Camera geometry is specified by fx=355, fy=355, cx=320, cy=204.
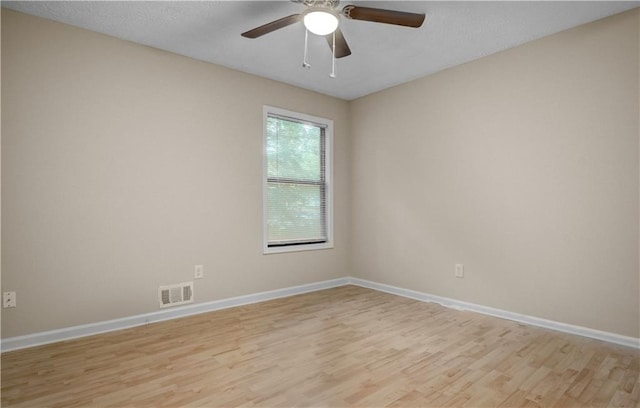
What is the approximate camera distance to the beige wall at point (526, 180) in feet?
8.68

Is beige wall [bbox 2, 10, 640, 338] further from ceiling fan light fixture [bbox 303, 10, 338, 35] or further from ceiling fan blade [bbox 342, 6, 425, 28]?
ceiling fan light fixture [bbox 303, 10, 338, 35]

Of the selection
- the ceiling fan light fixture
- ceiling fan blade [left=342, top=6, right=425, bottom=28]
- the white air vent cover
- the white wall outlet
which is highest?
ceiling fan blade [left=342, top=6, right=425, bottom=28]

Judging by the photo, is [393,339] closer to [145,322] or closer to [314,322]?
[314,322]

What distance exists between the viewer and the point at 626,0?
247cm

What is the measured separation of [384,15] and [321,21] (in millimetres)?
404

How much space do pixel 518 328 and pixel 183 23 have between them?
3.70 metres

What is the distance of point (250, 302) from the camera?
3.79 meters

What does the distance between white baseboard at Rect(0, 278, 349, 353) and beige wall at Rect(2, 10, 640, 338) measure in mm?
61

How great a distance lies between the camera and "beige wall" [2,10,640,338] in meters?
2.63

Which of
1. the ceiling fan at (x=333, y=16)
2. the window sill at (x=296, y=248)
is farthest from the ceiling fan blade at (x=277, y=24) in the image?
the window sill at (x=296, y=248)

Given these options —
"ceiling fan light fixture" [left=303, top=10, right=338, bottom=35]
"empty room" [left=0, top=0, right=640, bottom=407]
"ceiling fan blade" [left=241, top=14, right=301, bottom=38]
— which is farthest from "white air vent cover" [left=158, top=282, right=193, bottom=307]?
"ceiling fan light fixture" [left=303, top=10, right=338, bottom=35]

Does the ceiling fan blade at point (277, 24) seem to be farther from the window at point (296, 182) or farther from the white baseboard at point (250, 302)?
the white baseboard at point (250, 302)

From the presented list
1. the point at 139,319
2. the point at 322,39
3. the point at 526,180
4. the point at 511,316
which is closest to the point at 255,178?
the point at 322,39

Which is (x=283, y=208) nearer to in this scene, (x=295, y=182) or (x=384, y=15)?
(x=295, y=182)
